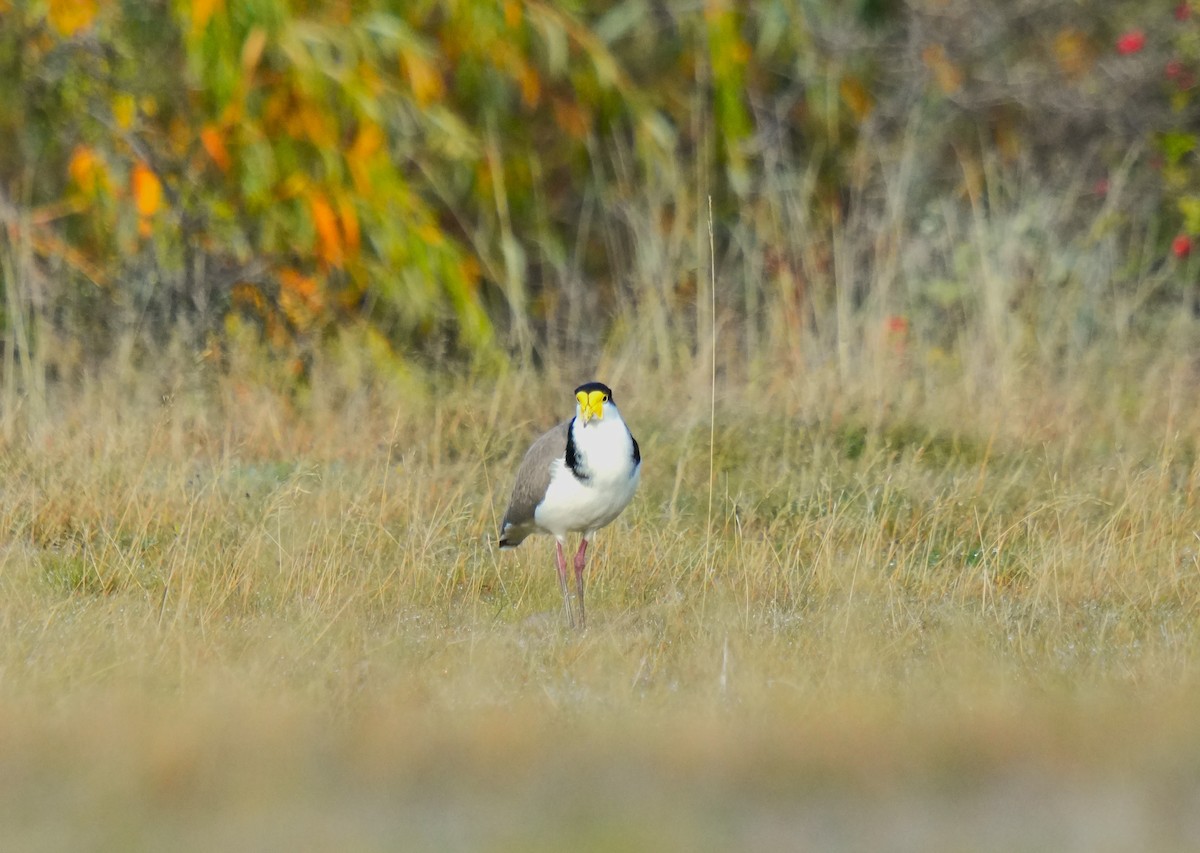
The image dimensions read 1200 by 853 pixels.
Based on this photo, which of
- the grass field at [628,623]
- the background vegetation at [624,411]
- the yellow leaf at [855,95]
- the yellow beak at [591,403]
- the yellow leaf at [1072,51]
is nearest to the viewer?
the grass field at [628,623]

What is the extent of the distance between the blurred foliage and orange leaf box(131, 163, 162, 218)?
11 millimetres

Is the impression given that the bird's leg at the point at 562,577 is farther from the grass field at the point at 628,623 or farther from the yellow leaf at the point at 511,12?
the yellow leaf at the point at 511,12

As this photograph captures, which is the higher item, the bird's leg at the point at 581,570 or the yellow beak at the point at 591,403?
the yellow beak at the point at 591,403

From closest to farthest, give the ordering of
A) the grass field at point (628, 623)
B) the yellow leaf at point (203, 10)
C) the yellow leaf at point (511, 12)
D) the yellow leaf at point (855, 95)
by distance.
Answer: the grass field at point (628, 623) < the yellow leaf at point (203, 10) < the yellow leaf at point (511, 12) < the yellow leaf at point (855, 95)

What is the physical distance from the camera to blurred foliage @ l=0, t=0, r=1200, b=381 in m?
7.84

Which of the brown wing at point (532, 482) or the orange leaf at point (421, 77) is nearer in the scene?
the brown wing at point (532, 482)

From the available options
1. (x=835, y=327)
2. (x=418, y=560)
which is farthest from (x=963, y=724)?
(x=835, y=327)

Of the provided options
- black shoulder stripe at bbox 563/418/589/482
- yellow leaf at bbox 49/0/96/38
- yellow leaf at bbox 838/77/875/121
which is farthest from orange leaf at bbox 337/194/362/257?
yellow leaf at bbox 838/77/875/121

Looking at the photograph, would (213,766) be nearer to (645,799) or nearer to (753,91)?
(645,799)

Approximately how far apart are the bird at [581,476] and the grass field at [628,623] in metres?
0.22

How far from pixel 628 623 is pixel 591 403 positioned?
2.27 feet

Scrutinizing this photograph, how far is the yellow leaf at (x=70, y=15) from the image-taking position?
26.2ft

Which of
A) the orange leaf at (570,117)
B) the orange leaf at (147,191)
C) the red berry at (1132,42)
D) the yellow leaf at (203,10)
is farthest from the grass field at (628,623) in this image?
the red berry at (1132,42)

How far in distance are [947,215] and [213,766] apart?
6.17m
